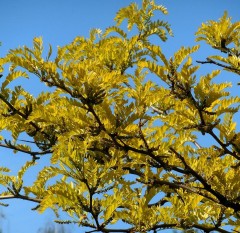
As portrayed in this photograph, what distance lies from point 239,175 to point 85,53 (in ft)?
8.88

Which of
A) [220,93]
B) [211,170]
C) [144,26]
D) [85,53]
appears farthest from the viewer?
[144,26]

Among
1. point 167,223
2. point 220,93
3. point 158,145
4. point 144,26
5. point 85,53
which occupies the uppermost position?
point 144,26

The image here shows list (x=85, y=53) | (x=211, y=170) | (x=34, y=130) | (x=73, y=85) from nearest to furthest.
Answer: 1. (x=73, y=85)
2. (x=211, y=170)
3. (x=34, y=130)
4. (x=85, y=53)

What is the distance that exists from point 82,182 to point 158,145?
74 centimetres

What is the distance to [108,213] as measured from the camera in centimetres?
299

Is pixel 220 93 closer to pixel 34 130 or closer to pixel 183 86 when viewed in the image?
pixel 183 86

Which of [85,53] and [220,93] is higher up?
[85,53]

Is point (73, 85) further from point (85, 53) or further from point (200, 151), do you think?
point (85, 53)

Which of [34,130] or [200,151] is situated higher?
[34,130]

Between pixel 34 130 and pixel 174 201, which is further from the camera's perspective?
pixel 34 130

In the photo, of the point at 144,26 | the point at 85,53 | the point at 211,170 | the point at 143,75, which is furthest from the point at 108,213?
the point at 144,26

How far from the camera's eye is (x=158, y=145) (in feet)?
10.7

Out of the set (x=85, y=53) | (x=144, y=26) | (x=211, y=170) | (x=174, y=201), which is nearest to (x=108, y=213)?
(x=174, y=201)

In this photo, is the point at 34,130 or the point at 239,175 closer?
the point at 239,175
